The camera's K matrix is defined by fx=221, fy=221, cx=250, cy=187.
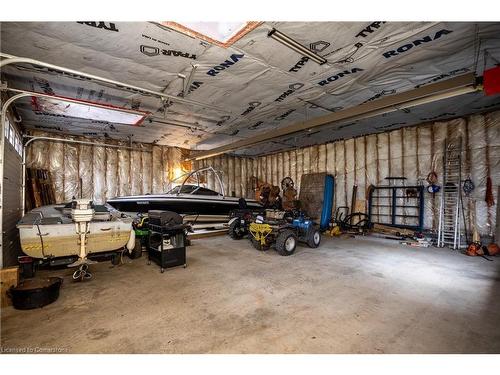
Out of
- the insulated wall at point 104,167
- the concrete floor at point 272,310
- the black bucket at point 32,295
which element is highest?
the insulated wall at point 104,167

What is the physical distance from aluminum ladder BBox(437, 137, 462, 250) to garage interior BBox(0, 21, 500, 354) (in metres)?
0.06

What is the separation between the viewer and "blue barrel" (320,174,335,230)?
8.72 metres

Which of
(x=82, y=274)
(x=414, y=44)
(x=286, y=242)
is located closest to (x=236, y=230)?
(x=286, y=242)

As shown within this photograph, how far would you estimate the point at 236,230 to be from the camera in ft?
23.4

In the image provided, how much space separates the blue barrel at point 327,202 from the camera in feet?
28.6

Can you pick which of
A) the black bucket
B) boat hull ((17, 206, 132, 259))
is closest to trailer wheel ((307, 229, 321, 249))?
boat hull ((17, 206, 132, 259))

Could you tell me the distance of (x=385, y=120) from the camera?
6.92 m

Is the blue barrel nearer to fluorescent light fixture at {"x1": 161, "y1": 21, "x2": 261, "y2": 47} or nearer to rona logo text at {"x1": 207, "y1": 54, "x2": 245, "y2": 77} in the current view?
rona logo text at {"x1": 207, "y1": 54, "x2": 245, "y2": 77}

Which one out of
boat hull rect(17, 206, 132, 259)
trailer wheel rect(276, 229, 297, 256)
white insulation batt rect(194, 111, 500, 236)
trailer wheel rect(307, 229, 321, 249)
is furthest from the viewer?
white insulation batt rect(194, 111, 500, 236)

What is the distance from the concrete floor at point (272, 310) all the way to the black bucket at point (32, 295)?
103 millimetres

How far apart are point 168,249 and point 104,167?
6.10m

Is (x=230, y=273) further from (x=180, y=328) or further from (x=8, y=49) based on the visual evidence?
(x=8, y=49)

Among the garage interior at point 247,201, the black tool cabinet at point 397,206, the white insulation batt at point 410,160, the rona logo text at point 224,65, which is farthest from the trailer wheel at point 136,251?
the black tool cabinet at point 397,206

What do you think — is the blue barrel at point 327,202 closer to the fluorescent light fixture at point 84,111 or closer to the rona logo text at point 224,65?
the rona logo text at point 224,65
